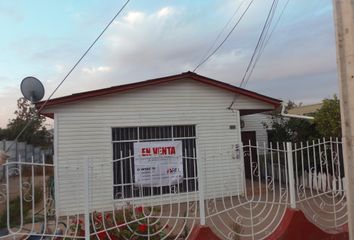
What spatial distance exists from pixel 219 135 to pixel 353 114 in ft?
29.7

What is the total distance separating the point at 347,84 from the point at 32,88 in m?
6.15

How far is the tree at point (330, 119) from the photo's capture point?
12273 millimetres

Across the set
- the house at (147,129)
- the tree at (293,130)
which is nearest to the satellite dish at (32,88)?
the house at (147,129)

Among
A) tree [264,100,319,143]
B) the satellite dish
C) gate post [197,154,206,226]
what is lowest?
gate post [197,154,206,226]

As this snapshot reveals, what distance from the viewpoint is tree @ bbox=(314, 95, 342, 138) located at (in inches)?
483

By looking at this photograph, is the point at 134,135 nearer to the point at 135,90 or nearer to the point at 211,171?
the point at 135,90

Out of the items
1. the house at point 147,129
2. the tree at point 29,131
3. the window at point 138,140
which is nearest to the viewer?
the house at point 147,129

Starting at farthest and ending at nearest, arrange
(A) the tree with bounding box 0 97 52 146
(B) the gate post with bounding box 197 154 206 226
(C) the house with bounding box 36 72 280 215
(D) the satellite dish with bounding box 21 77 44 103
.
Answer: (A) the tree with bounding box 0 97 52 146, (C) the house with bounding box 36 72 280 215, (D) the satellite dish with bounding box 21 77 44 103, (B) the gate post with bounding box 197 154 206 226

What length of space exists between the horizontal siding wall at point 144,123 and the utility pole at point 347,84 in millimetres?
6580

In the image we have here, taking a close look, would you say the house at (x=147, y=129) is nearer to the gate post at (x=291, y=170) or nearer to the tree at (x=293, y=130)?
the tree at (x=293, y=130)

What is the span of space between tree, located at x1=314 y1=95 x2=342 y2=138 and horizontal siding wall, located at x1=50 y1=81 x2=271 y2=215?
5.90 feet

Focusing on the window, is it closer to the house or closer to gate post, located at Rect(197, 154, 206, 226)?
the house

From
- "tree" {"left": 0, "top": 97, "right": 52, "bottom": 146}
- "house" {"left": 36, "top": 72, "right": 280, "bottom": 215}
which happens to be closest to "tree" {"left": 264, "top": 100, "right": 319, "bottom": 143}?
"house" {"left": 36, "top": 72, "right": 280, "bottom": 215}

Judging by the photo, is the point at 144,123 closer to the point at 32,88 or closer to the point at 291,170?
the point at 32,88
